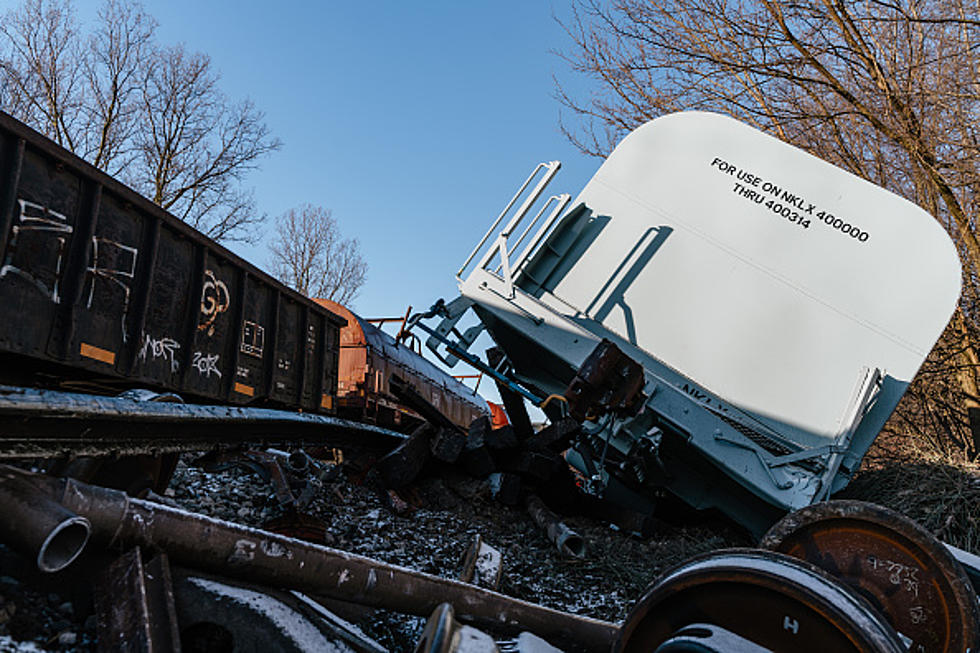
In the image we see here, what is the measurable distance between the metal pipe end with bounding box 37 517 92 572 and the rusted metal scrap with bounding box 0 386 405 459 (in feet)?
5.32

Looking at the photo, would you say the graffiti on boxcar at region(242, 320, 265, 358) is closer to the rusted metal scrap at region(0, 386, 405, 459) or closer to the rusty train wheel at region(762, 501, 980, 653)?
the rusted metal scrap at region(0, 386, 405, 459)

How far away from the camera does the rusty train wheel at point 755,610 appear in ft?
5.43

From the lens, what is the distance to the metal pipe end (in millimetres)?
1665

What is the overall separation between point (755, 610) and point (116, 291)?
570 centimetres

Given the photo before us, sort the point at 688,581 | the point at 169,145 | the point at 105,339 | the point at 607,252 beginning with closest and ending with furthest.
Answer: the point at 688,581
the point at 105,339
the point at 607,252
the point at 169,145

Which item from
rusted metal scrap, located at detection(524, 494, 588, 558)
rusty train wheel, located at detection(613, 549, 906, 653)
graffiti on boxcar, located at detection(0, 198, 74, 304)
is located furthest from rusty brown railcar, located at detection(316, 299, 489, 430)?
rusty train wheel, located at detection(613, 549, 906, 653)

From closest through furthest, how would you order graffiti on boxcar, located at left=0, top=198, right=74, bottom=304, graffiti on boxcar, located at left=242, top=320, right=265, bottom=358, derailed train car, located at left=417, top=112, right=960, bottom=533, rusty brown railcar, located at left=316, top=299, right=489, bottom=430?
graffiti on boxcar, located at left=0, top=198, right=74, bottom=304 → derailed train car, located at left=417, top=112, right=960, bottom=533 → graffiti on boxcar, located at left=242, top=320, right=265, bottom=358 → rusty brown railcar, located at left=316, top=299, right=489, bottom=430

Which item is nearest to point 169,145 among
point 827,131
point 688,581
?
point 827,131

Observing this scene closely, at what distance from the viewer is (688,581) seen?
1.83 metres

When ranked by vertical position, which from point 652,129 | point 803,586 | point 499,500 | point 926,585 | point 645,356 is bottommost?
point 499,500

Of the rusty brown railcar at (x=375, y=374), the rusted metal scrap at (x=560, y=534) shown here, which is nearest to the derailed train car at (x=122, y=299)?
the rusty brown railcar at (x=375, y=374)

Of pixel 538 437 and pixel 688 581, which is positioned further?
pixel 538 437

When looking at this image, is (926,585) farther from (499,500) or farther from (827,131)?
(827,131)

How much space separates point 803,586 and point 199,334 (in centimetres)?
648
